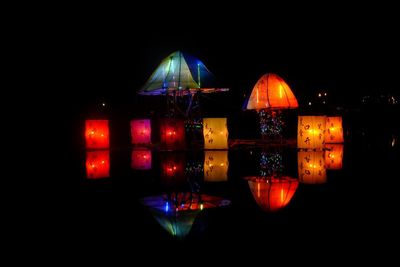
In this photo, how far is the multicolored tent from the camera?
14961 mm

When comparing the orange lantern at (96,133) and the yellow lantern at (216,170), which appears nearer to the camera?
the yellow lantern at (216,170)

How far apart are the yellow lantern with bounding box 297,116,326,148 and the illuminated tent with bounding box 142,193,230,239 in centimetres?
766

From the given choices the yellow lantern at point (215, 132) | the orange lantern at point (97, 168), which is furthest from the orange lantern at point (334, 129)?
the orange lantern at point (97, 168)

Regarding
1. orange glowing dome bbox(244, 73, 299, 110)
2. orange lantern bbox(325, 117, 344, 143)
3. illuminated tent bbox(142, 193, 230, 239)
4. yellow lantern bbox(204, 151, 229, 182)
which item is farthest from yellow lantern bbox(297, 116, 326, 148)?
illuminated tent bbox(142, 193, 230, 239)

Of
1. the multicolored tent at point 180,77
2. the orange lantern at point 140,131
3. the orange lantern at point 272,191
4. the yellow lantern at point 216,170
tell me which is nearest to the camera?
the orange lantern at point 272,191

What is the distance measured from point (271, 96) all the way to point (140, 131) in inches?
182

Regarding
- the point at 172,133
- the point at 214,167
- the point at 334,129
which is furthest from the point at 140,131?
the point at 214,167

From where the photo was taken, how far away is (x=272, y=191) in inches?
227

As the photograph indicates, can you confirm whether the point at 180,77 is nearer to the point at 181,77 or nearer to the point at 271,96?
the point at 181,77

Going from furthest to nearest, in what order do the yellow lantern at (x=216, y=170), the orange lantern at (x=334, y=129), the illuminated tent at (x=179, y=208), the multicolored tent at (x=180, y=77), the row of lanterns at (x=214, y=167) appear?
the orange lantern at (x=334, y=129), the multicolored tent at (x=180, y=77), the row of lanterns at (x=214, y=167), the yellow lantern at (x=216, y=170), the illuminated tent at (x=179, y=208)

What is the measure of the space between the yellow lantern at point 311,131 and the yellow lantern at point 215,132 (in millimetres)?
2095

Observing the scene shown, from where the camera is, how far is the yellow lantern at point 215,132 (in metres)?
12.9

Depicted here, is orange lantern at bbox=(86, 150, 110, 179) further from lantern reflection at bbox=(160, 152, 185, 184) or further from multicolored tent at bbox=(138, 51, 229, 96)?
multicolored tent at bbox=(138, 51, 229, 96)

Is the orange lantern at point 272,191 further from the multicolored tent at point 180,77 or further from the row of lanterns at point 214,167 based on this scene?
the multicolored tent at point 180,77
